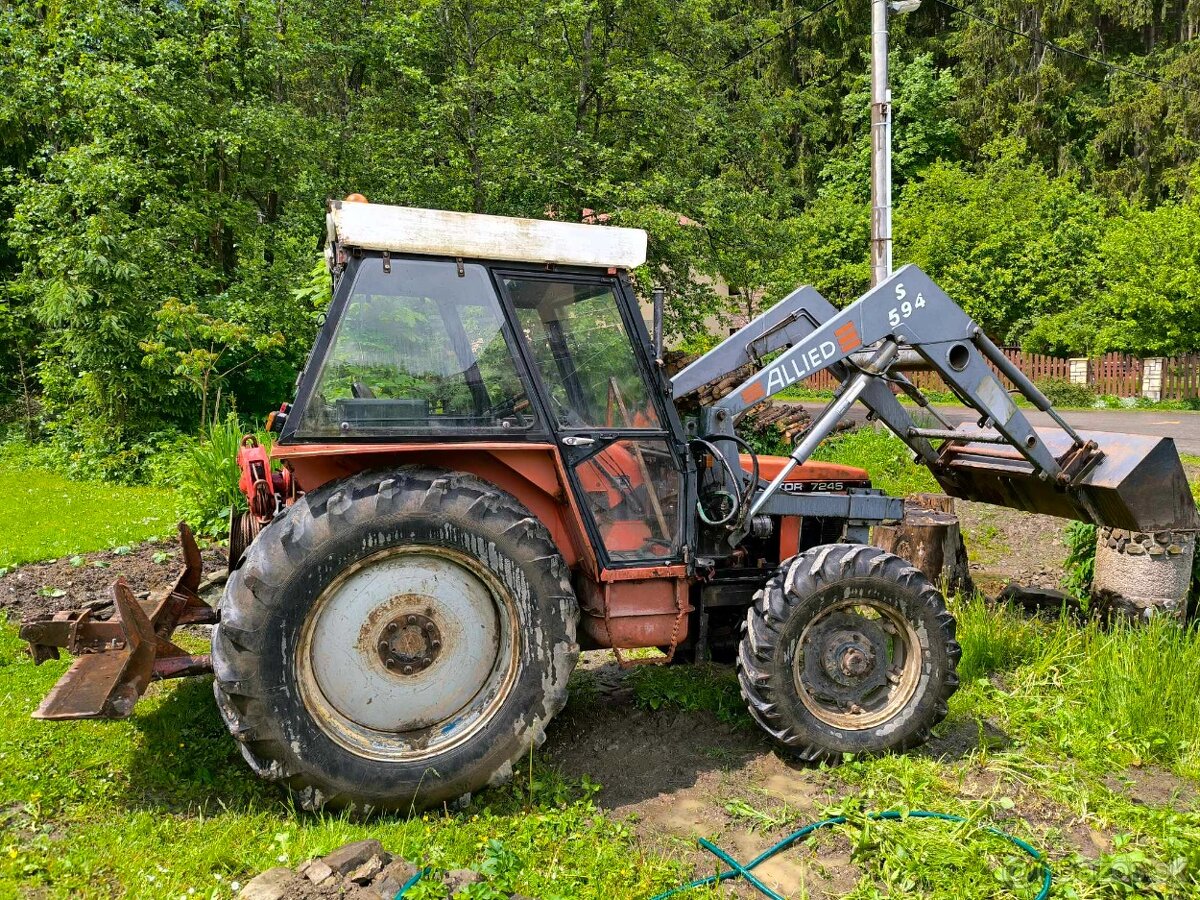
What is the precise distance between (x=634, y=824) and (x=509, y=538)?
1.23 metres

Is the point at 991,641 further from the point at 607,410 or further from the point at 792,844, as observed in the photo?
the point at 607,410

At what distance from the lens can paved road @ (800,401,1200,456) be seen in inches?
601

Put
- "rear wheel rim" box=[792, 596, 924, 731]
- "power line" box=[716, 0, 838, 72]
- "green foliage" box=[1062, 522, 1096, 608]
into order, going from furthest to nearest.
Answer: "power line" box=[716, 0, 838, 72], "green foliage" box=[1062, 522, 1096, 608], "rear wheel rim" box=[792, 596, 924, 731]

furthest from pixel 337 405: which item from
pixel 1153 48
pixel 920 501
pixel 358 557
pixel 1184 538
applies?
pixel 1153 48

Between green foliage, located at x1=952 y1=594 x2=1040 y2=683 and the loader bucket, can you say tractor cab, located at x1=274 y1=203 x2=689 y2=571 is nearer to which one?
green foliage, located at x1=952 y1=594 x2=1040 y2=683

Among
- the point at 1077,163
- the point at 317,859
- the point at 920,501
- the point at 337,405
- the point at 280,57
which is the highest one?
the point at 1077,163

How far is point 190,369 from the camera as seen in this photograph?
12281mm

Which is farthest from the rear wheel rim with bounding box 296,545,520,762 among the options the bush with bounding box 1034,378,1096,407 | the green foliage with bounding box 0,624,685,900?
the bush with bounding box 1034,378,1096,407

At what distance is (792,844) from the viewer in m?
3.37

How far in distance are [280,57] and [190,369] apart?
5882 millimetres

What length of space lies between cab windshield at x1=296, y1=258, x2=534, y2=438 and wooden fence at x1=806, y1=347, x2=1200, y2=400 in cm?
1903

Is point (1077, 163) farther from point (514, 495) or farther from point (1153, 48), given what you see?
point (514, 495)

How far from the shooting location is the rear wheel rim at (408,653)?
3402 mm

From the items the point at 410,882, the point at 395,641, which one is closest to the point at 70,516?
the point at 395,641
